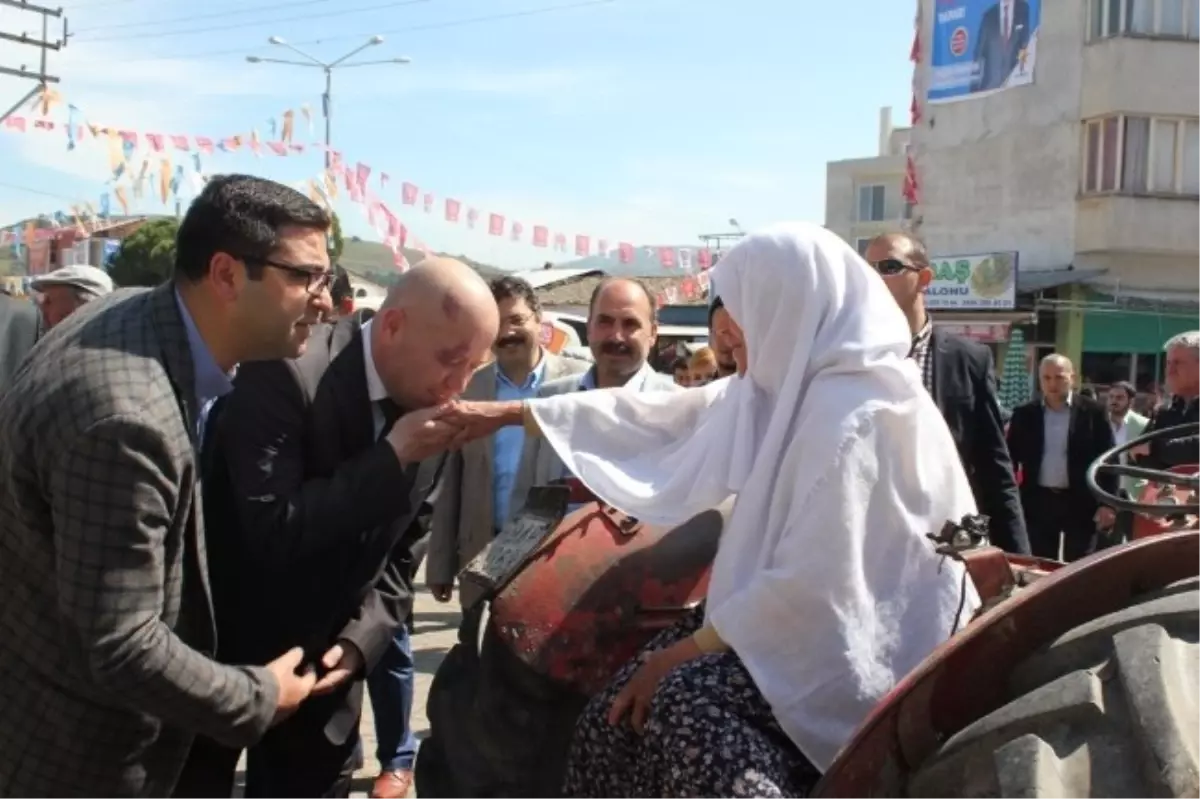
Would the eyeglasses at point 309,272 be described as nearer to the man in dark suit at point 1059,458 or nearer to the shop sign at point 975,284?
the man in dark suit at point 1059,458

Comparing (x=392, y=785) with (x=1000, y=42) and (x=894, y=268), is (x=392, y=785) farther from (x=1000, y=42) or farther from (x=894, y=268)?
(x=1000, y=42)

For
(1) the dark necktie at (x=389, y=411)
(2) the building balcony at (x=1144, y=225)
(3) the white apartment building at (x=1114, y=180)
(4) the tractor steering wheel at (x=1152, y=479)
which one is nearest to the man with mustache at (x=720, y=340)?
(1) the dark necktie at (x=389, y=411)

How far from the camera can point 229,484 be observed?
265 cm

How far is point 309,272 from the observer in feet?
7.46

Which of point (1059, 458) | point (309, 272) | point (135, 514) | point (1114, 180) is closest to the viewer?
point (135, 514)

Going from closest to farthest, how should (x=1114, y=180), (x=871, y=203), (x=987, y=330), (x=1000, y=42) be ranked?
(x=987, y=330) < (x=1114, y=180) < (x=1000, y=42) < (x=871, y=203)

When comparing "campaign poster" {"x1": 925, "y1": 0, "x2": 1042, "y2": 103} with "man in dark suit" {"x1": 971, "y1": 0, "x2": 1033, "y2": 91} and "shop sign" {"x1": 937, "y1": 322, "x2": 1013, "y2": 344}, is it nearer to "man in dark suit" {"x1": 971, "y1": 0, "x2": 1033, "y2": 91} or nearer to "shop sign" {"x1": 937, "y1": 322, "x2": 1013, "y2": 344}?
"man in dark suit" {"x1": 971, "y1": 0, "x2": 1033, "y2": 91}

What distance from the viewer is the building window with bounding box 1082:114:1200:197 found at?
24062 millimetres

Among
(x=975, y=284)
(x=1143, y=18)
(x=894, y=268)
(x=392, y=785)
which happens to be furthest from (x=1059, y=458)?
(x=1143, y=18)

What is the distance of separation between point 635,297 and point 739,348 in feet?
7.87

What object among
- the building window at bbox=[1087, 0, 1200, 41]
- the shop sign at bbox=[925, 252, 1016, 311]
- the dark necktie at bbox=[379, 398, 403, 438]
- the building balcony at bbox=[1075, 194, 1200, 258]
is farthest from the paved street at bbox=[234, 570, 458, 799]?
the building window at bbox=[1087, 0, 1200, 41]

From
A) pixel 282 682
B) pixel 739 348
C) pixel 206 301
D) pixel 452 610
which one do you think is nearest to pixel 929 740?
pixel 739 348

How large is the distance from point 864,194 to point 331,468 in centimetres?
4369

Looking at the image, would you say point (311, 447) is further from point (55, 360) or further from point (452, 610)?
point (452, 610)
